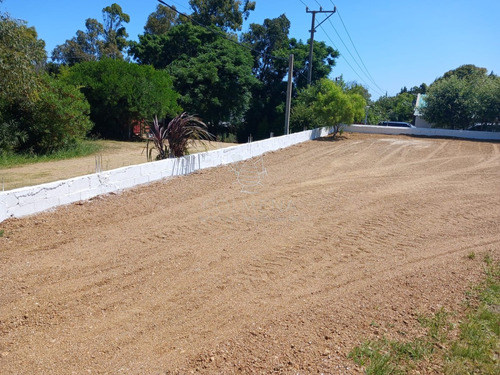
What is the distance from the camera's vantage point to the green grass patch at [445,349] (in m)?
4.09

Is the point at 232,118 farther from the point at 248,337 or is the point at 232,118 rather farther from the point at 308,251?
the point at 248,337

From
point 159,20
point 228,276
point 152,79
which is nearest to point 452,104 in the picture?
point 152,79

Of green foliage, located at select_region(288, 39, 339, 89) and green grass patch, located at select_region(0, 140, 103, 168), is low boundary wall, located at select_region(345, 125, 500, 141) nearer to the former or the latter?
green foliage, located at select_region(288, 39, 339, 89)

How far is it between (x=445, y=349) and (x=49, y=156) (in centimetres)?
1738

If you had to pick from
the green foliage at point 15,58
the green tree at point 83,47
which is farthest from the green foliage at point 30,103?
the green tree at point 83,47

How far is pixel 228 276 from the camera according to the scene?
583 cm

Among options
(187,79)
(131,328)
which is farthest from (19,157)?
(187,79)

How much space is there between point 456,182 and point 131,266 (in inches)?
446

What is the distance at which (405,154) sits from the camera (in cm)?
2028

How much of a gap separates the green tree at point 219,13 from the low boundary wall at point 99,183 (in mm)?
39477

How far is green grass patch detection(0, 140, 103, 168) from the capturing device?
15938 millimetres

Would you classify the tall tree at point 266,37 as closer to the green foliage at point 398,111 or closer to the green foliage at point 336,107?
the green foliage at point 398,111

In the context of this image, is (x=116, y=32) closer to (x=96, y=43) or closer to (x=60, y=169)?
(x=96, y=43)

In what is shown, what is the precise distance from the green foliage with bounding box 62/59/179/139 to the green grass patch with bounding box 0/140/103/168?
4890 mm
